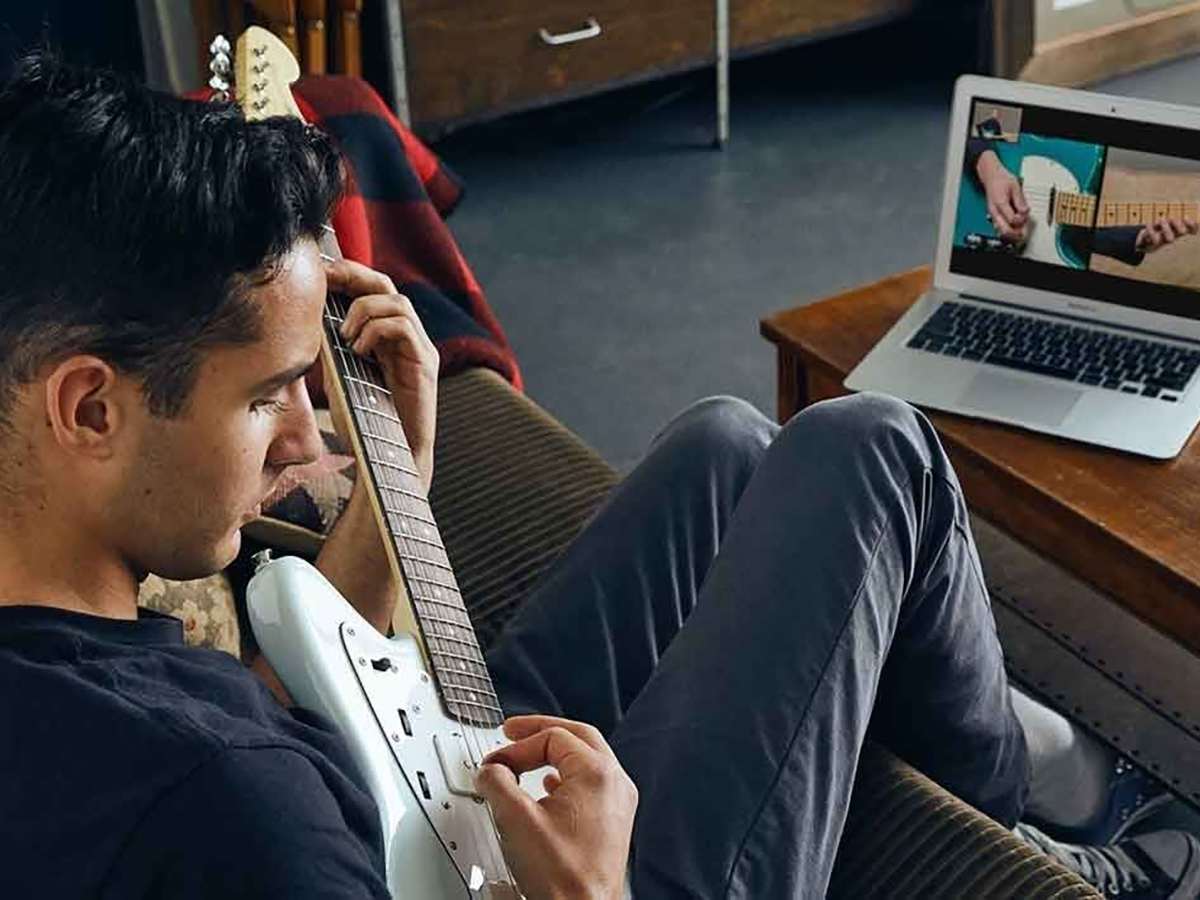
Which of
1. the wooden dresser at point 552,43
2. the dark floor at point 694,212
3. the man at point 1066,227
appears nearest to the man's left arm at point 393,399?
the man at point 1066,227

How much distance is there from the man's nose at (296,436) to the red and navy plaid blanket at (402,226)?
0.89m

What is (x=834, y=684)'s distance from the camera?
118 centimetres

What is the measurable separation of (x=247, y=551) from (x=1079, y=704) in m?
0.87

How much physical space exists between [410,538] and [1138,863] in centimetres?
71

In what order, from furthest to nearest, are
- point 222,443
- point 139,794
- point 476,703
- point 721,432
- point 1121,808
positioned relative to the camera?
point 1121,808 < point 721,432 < point 476,703 < point 222,443 < point 139,794

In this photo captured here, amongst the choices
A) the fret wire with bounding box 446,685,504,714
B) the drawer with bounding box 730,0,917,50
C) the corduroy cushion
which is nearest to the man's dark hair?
the fret wire with bounding box 446,685,504,714

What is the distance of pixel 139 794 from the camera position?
81cm

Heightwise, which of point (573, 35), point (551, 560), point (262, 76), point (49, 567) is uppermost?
point (262, 76)

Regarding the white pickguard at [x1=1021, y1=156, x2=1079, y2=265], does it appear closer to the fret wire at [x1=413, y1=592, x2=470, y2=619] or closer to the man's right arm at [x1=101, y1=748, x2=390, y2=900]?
the fret wire at [x1=413, y1=592, x2=470, y2=619]

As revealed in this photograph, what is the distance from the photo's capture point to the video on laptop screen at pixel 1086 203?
61.8 inches

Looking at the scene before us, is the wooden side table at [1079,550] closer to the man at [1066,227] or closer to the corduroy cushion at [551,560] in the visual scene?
the man at [1066,227]

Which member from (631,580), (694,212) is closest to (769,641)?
(631,580)

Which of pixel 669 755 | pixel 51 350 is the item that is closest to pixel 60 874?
pixel 51 350

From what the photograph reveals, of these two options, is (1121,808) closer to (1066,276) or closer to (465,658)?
(1066,276)
